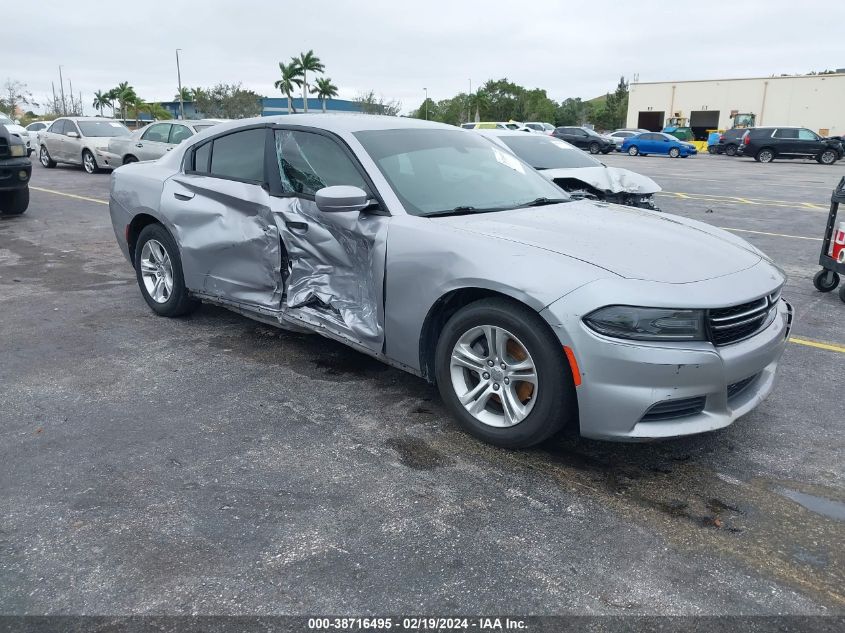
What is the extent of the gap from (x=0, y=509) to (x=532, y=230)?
8.97ft

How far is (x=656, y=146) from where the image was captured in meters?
38.2

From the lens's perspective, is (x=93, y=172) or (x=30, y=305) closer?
(x=30, y=305)

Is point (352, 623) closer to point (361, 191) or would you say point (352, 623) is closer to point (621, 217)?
point (361, 191)

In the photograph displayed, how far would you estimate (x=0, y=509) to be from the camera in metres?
2.96

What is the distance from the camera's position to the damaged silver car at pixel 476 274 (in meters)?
3.05

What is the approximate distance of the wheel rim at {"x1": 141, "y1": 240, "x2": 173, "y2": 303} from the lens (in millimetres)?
5496

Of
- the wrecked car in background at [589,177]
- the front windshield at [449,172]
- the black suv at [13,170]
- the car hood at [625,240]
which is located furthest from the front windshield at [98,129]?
the car hood at [625,240]

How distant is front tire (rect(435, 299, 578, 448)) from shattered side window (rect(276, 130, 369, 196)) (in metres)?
1.15

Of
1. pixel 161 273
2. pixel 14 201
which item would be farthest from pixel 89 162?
pixel 161 273

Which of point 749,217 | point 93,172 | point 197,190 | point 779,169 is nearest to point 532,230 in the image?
point 197,190

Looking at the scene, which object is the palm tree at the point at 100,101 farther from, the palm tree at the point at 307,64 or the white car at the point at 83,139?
the white car at the point at 83,139

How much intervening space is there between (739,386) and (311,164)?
280 centimetres

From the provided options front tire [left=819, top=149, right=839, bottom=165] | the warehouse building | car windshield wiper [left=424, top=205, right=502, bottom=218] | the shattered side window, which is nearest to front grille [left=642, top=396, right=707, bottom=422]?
car windshield wiper [left=424, top=205, right=502, bottom=218]

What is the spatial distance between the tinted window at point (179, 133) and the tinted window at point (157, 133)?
21cm
